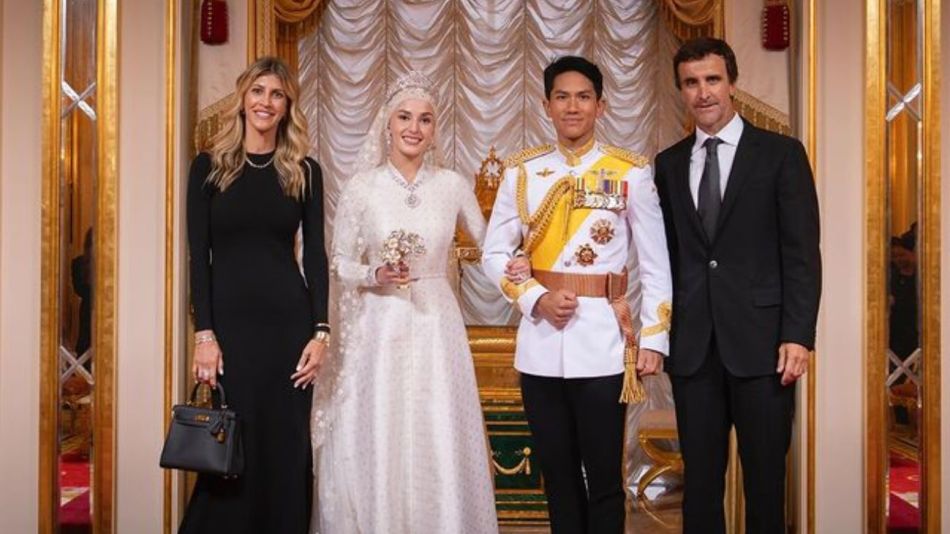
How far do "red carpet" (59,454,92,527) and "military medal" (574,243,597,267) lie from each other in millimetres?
2286

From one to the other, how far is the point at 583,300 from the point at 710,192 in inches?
19.0

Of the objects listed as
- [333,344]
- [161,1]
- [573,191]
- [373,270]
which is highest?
[161,1]

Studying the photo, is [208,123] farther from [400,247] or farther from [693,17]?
[693,17]

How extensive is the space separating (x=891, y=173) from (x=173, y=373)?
3.00m

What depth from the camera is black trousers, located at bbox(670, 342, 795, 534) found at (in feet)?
10.1

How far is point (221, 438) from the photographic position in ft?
10.8

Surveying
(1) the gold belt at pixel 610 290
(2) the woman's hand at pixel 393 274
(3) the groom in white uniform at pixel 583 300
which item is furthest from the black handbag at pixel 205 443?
(1) the gold belt at pixel 610 290

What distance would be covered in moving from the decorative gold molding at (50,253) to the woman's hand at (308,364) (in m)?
1.36

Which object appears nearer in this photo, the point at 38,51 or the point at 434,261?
the point at 434,261

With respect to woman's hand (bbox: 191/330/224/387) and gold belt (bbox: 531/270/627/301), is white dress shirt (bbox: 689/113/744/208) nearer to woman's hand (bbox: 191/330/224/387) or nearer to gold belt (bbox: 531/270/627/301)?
gold belt (bbox: 531/270/627/301)

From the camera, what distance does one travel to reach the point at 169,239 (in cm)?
466

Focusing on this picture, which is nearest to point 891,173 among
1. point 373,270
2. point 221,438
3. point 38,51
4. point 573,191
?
point 573,191

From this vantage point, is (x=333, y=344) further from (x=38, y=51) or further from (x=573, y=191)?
(x=38, y=51)

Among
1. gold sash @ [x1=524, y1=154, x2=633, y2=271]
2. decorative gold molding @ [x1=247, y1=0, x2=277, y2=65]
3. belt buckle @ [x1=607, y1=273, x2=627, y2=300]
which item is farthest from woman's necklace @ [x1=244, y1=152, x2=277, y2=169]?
decorative gold molding @ [x1=247, y1=0, x2=277, y2=65]
